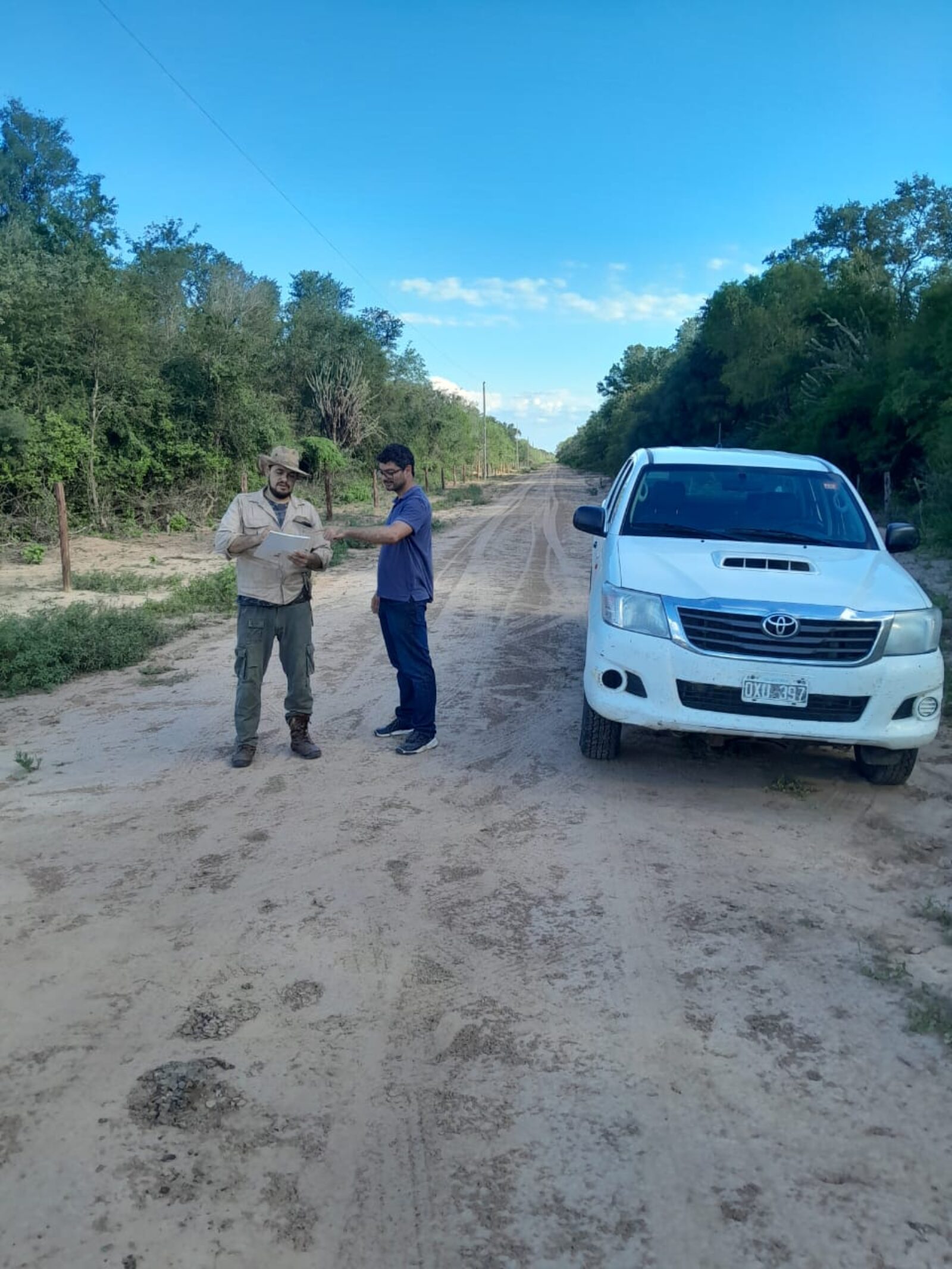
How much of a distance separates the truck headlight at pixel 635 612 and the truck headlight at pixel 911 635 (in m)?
1.17

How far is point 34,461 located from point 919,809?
17.1 metres

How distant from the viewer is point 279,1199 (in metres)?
2.31


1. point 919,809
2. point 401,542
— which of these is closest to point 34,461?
point 401,542

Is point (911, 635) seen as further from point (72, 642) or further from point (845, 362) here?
point (845, 362)

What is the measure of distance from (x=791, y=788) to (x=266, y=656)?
3.28 meters

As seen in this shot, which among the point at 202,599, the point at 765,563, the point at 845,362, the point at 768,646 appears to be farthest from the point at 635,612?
the point at 845,362

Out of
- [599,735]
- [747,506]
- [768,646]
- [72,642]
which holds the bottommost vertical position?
[72,642]

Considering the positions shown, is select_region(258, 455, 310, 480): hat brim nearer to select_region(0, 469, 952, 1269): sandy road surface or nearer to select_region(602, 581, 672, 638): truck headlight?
select_region(0, 469, 952, 1269): sandy road surface

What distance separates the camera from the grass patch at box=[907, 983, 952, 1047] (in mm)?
3029

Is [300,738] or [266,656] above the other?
[266,656]

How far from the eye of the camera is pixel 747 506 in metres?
6.20

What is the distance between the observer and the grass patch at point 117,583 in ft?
41.0

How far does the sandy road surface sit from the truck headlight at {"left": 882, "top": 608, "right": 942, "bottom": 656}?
0.91 m

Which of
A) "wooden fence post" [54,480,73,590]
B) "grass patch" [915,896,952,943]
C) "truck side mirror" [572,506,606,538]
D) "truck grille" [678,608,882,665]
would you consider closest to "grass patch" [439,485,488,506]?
"wooden fence post" [54,480,73,590]
